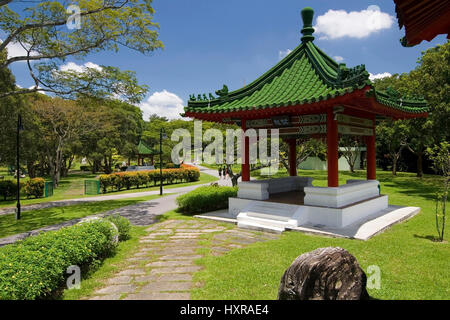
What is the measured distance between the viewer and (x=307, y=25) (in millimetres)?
10539

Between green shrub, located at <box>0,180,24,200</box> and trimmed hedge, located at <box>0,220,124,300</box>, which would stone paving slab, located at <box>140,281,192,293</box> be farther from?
green shrub, located at <box>0,180,24,200</box>

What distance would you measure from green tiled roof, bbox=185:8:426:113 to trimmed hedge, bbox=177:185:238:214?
3.44 meters

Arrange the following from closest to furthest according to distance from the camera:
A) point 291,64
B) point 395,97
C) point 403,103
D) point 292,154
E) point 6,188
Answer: point 395,97
point 403,103
point 291,64
point 292,154
point 6,188

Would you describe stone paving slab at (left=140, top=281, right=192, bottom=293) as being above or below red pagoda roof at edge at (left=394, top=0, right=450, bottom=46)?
below

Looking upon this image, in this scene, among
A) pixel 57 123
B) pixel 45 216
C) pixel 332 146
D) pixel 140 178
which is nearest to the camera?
pixel 332 146

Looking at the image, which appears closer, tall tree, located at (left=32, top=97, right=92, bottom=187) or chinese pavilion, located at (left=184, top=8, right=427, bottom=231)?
chinese pavilion, located at (left=184, top=8, right=427, bottom=231)

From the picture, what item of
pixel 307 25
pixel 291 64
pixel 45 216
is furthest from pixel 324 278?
pixel 45 216

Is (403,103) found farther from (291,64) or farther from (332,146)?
(291,64)

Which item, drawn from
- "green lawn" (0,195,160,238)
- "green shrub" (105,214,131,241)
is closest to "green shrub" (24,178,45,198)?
"green lawn" (0,195,160,238)

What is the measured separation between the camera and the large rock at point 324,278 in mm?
3600

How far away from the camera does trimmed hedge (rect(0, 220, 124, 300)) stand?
3719 mm

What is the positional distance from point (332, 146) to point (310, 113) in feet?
4.21

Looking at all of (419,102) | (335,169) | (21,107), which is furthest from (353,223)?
(21,107)

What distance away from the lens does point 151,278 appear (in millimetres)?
4914
